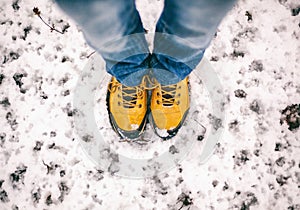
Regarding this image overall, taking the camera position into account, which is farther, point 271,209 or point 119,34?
point 271,209

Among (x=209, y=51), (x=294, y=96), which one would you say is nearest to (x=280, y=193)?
(x=294, y=96)

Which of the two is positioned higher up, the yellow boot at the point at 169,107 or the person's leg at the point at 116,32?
the person's leg at the point at 116,32

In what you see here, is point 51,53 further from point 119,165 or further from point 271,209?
point 271,209

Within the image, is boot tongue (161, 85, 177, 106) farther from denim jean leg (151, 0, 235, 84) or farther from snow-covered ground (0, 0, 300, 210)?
snow-covered ground (0, 0, 300, 210)

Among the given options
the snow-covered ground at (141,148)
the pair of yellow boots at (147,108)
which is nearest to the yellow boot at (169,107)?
the pair of yellow boots at (147,108)

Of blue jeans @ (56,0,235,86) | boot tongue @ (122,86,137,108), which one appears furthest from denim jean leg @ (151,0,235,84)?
boot tongue @ (122,86,137,108)

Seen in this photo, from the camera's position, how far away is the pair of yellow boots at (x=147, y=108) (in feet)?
3.71

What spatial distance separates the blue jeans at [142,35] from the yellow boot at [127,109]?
73mm

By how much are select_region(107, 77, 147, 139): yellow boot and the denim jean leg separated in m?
0.12

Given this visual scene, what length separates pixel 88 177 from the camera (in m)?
1.19

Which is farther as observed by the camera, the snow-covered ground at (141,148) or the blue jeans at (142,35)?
the snow-covered ground at (141,148)

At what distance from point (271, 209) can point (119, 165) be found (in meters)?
0.56

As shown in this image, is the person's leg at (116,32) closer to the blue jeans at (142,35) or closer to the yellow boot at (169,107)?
the blue jeans at (142,35)

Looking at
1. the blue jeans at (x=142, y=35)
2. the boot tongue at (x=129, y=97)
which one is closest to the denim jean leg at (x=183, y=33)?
the blue jeans at (x=142, y=35)
